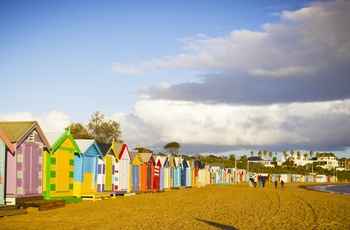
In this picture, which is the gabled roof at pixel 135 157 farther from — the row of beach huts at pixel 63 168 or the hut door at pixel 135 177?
the hut door at pixel 135 177

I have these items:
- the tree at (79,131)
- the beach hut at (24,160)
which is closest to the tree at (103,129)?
the tree at (79,131)

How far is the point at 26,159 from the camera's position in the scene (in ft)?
76.5

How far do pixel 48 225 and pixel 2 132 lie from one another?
619cm

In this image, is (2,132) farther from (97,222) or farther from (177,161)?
(177,161)

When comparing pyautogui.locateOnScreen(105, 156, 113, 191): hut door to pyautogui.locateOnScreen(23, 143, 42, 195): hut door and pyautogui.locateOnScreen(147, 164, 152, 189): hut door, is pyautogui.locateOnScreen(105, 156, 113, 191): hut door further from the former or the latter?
pyautogui.locateOnScreen(147, 164, 152, 189): hut door

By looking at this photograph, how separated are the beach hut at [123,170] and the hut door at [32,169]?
38.3 feet

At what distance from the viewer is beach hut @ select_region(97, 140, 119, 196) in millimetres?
32750

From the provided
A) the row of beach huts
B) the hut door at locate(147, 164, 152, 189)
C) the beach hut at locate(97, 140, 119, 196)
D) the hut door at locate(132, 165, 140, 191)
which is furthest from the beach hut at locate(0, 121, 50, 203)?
the hut door at locate(147, 164, 152, 189)

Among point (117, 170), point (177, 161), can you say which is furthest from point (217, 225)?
point (177, 161)

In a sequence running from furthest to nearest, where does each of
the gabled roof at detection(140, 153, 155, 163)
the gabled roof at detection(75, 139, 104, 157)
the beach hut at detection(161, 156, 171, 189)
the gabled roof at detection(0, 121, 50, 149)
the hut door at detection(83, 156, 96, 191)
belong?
the beach hut at detection(161, 156, 171, 189)
the gabled roof at detection(140, 153, 155, 163)
the hut door at detection(83, 156, 96, 191)
the gabled roof at detection(75, 139, 104, 157)
the gabled roof at detection(0, 121, 50, 149)

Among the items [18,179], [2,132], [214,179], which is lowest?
[214,179]

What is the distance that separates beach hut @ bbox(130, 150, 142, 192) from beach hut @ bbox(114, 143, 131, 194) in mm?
1385

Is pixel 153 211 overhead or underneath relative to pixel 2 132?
underneath

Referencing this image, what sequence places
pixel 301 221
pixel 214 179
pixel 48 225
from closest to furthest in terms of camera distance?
pixel 48 225 < pixel 301 221 < pixel 214 179
